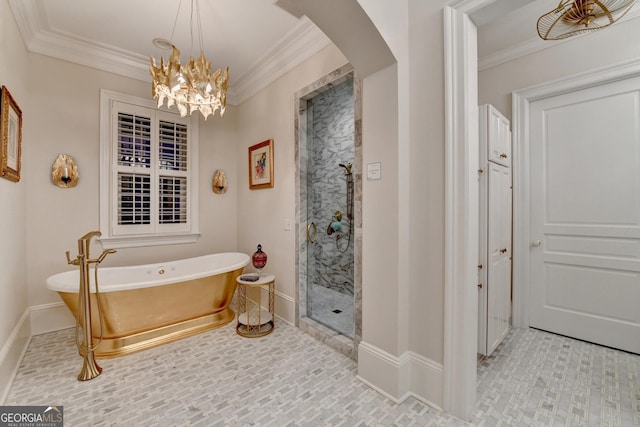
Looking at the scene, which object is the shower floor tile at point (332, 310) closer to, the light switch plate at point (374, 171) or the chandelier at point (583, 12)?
the light switch plate at point (374, 171)

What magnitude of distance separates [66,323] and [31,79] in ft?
7.73

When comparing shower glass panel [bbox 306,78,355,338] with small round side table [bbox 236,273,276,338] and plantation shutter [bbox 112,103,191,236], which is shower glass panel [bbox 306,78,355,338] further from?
plantation shutter [bbox 112,103,191,236]

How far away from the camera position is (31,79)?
2.56 m

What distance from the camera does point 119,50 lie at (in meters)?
2.87

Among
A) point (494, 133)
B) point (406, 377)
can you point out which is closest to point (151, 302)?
point (406, 377)

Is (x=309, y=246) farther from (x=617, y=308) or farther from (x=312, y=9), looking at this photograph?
(x=617, y=308)

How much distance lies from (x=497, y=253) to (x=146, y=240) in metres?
3.53

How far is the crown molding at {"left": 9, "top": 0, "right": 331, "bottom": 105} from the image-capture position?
233 centimetres

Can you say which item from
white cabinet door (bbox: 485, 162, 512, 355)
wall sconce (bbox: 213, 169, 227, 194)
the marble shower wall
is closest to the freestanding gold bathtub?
wall sconce (bbox: 213, 169, 227, 194)

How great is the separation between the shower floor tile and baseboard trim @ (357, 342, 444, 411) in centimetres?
60

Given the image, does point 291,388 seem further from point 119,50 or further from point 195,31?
point 119,50

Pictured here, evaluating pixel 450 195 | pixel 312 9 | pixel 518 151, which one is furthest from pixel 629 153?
pixel 312 9

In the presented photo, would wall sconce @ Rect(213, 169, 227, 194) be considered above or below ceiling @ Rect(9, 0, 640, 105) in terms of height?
below

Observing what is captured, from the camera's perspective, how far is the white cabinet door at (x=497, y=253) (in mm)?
2049
